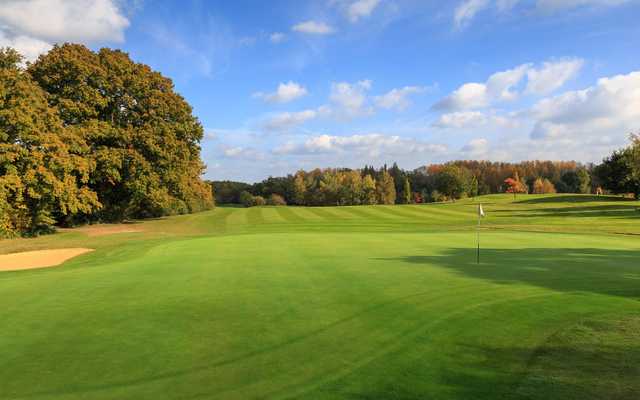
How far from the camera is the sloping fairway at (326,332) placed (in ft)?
16.5

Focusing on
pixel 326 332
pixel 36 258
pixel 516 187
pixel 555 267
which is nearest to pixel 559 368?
pixel 326 332

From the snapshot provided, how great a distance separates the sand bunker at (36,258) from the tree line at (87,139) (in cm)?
680

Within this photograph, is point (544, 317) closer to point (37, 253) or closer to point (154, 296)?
point (154, 296)

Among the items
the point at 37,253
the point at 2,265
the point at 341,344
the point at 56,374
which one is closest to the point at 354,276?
the point at 341,344

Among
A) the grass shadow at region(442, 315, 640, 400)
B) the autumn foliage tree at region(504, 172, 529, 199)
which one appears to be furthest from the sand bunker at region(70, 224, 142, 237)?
the autumn foliage tree at region(504, 172, 529, 199)

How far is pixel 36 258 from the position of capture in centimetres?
1795

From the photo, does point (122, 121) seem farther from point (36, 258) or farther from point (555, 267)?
point (555, 267)

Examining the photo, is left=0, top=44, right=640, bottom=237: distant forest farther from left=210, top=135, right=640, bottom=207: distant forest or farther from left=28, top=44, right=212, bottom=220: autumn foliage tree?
left=210, top=135, right=640, bottom=207: distant forest

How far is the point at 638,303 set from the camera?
8281 mm

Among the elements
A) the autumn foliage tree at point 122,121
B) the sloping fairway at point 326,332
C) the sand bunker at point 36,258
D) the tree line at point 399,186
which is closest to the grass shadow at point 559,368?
the sloping fairway at point 326,332

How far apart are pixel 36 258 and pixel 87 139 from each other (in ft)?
53.6

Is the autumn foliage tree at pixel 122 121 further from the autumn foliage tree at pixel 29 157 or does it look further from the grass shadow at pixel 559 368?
the grass shadow at pixel 559 368

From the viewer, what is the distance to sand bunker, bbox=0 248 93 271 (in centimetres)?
1617

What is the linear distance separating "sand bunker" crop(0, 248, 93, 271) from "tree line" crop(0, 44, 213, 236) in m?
6.80
